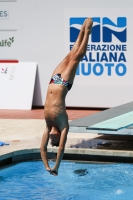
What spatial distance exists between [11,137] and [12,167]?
1.43 m

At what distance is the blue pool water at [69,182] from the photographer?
28.1ft

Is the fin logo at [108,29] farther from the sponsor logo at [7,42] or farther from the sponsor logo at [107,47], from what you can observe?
the sponsor logo at [7,42]

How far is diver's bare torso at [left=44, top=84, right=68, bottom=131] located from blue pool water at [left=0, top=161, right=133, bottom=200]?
1.43 metres

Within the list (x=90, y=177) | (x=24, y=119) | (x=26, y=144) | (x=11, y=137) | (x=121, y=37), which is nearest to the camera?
(x=90, y=177)

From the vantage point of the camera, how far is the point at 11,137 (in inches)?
445

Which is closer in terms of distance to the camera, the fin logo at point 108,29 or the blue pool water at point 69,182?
the blue pool water at point 69,182

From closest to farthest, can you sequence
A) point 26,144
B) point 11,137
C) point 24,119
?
1. point 26,144
2. point 11,137
3. point 24,119

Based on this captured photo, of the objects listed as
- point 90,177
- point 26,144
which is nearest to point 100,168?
point 90,177

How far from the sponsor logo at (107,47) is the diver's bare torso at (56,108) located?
7590 mm

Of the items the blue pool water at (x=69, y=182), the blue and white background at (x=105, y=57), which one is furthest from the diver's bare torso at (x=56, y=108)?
the blue and white background at (x=105, y=57)

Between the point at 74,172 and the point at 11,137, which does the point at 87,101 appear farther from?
the point at 74,172

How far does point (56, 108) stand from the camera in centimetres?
755

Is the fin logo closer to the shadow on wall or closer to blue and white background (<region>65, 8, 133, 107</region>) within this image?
blue and white background (<region>65, 8, 133, 107</region>)

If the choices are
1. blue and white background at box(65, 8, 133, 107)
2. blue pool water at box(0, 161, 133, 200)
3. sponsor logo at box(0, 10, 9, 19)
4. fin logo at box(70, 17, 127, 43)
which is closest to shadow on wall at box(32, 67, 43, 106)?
blue and white background at box(65, 8, 133, 107)
